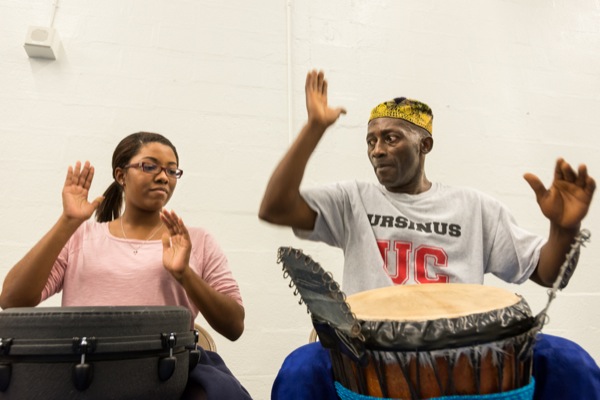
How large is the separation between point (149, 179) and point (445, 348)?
97 cm

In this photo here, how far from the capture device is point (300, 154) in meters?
1.17

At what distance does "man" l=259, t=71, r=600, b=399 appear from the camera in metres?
1.20

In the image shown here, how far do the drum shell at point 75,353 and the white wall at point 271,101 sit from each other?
100cm

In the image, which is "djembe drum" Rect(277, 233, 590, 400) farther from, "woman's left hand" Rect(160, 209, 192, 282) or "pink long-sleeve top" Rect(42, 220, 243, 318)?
"pink long-sleeve top" Rect(42, 220, 243, 318)

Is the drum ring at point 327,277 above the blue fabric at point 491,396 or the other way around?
above

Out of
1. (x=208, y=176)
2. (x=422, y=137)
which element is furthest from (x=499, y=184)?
(x=208, y=176)

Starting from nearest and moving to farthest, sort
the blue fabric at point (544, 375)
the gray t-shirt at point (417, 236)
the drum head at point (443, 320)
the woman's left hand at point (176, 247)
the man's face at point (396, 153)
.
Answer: the drum head at point (443, 320)
the blue fabric at point (544, 375)
the woman's left hand at point (176, 247)
the gray t-shirt at point (417, 236)
the man's face at point (396, 153)

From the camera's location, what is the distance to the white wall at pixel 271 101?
1966mm

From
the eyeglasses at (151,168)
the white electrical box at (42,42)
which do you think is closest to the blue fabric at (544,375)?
the eyeglasses at (151,168)

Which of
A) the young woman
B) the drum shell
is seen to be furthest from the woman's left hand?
the drum shell

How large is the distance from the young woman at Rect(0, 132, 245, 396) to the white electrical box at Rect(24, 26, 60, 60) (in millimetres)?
902

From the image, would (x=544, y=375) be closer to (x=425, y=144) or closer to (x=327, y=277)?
(x=327, y=277)

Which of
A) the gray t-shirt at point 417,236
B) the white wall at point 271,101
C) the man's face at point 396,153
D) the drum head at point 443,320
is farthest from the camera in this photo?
the white wall at point 271,101

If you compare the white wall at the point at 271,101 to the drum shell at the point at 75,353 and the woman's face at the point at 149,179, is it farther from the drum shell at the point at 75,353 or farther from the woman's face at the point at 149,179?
the drum shell at the point at 75,353
